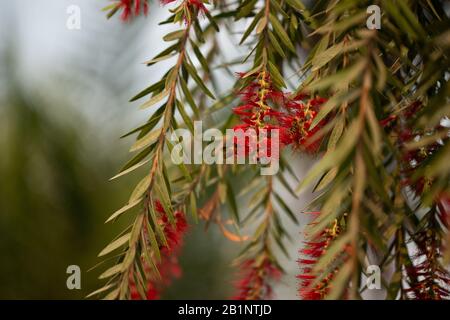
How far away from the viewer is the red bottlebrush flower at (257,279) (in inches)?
20.6

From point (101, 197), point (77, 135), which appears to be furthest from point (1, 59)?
point (101, 197)

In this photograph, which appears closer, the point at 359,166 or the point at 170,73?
the point at 359,166

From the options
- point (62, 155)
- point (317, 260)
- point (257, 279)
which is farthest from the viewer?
point (62, 155)

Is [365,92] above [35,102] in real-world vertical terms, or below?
below

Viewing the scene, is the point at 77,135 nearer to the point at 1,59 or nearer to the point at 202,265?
the point at 1,59

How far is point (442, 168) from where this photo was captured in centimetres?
20

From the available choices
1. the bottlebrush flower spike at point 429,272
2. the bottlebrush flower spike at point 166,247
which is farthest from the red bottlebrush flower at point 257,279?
the bottlebrush flower spike at point 429,272

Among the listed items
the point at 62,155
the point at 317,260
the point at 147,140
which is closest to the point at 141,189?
the point at 147,140

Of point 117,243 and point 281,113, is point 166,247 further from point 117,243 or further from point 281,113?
point 281,113

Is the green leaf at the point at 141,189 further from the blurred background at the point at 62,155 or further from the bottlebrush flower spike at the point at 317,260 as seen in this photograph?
the blurred background at the point at 62,155

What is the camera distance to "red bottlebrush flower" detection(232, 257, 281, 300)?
0.52 m

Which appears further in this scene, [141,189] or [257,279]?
[257,279]

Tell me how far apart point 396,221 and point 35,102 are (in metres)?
0.94

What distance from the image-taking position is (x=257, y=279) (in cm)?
53
